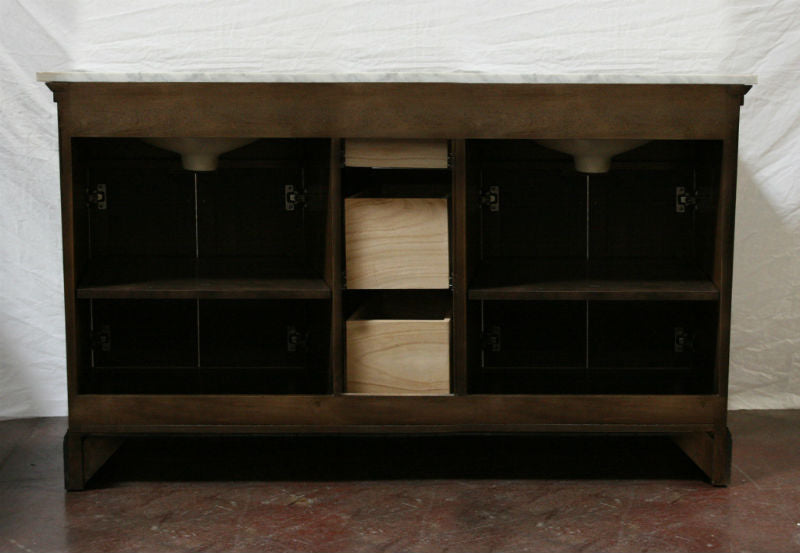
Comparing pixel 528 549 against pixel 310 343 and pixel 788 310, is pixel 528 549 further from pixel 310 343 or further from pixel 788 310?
pixel 788 310

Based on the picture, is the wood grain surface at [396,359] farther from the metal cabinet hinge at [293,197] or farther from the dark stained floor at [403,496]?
the metal cabinet hinge at [293,197]

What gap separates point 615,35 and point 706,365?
3.24 ft

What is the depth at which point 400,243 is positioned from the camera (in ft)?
7.36

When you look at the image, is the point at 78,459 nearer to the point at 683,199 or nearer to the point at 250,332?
the point at 250,332

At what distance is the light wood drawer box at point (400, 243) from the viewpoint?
7.34 ft

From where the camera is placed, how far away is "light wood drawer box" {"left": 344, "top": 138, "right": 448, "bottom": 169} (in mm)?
2182

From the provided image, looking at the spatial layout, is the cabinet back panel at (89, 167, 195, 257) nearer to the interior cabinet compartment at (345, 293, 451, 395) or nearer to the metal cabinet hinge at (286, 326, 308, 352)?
the metal cabinet hinge at (286, 326, 308, 352)

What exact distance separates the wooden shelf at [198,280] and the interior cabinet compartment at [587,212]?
1.50 ft

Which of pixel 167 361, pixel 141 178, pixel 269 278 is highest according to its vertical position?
pixel 141 178

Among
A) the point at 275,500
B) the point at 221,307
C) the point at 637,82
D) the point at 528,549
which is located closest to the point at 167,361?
the point at 221,307

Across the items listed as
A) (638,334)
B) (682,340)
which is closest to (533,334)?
(638,334)

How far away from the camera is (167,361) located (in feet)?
8.79

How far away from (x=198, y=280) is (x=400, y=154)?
1.85 ft

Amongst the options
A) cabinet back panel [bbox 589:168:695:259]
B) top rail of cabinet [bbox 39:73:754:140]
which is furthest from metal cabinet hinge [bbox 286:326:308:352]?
cabinet back panel [bbox 589:168:695:259]
